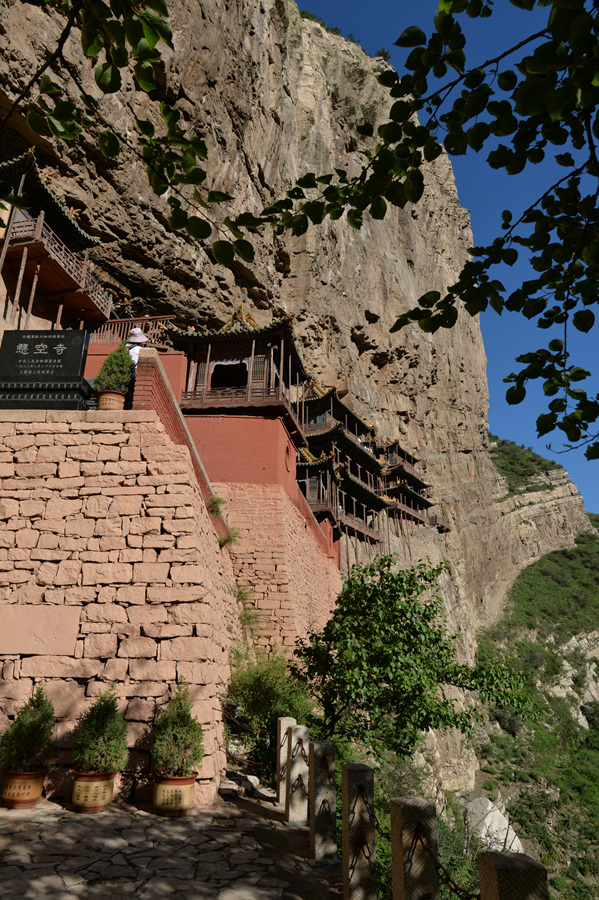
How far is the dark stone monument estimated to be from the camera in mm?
7477

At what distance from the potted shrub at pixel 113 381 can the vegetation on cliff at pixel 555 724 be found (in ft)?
23.0

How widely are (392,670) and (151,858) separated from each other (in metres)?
3.76

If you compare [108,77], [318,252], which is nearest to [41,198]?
[108,77]

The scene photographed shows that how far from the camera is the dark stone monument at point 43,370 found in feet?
24.5

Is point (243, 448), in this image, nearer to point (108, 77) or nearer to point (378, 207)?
point (378, 207)

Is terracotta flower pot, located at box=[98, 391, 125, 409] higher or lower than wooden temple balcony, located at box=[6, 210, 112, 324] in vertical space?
lower

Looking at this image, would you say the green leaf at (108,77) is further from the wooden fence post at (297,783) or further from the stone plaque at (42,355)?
the stone plaque at (42,355)

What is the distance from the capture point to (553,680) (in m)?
41.1

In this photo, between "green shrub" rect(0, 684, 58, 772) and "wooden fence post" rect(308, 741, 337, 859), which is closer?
"wooden fence post" rect(308, 741, 337, 859)

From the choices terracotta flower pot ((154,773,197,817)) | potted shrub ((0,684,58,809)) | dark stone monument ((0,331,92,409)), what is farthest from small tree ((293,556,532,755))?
dark stone monument ((0,331,92,409))

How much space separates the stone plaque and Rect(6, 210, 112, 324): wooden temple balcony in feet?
29.4

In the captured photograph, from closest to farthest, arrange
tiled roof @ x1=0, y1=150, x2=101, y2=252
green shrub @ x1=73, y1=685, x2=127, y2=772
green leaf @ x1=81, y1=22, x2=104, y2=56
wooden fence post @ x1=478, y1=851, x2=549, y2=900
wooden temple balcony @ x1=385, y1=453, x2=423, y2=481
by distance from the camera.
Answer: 1. wooden fence post @ x1=478, y1=851, x2=549, y2=900
2. green leaf @ x1=81, y1=22, x2=104, y2=56
3. green shrub @ x1=73, y1=685, x2=127, y2=772
4. tiled roof @ x1=0, y1=150, x2=101, y2=252
5. wooden temple balcony @ x1=385, y1=453, x2=423, y2=481

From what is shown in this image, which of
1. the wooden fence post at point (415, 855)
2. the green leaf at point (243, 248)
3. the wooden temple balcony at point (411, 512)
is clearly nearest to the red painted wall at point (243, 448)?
the wooden fence post at point (415, 855)

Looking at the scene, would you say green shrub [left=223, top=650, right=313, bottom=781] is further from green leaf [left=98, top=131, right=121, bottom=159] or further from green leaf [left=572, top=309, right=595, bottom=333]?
green leaf [left=98, top=131, right=121, bottom=159]
